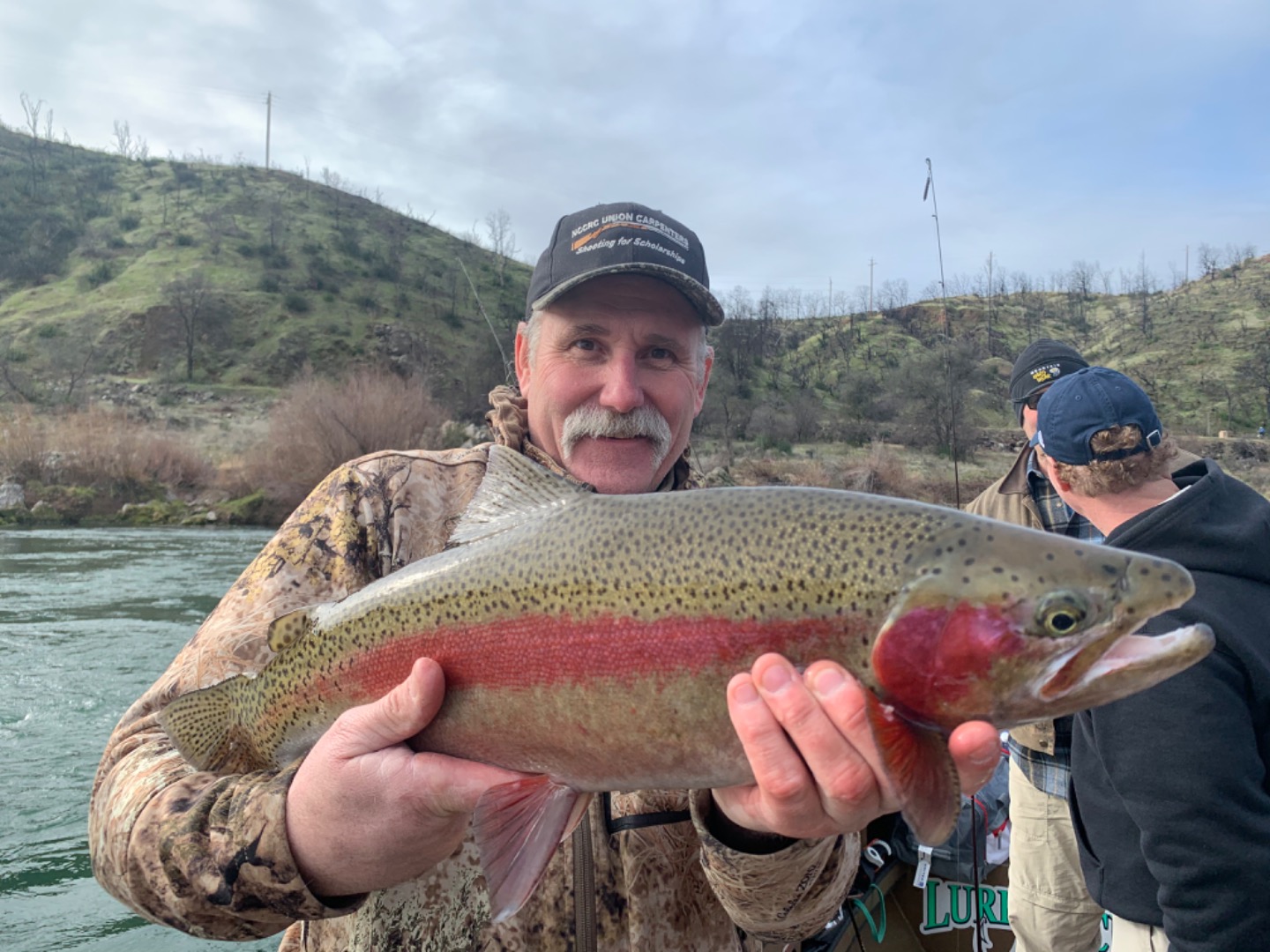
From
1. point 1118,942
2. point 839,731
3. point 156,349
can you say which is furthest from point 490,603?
point 156,349

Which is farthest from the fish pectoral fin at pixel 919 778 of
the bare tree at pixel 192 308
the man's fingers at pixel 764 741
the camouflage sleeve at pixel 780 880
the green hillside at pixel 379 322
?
the bare tree at pixel 192 308

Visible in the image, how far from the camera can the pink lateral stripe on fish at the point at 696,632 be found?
5.34 ft

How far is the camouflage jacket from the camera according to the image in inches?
76.2

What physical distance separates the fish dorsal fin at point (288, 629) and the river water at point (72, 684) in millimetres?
5888

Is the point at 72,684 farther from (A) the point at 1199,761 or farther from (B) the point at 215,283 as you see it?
(B) the point at 215,283

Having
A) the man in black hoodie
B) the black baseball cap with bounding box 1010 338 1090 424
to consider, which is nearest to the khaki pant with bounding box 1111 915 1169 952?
the man in black hoodie

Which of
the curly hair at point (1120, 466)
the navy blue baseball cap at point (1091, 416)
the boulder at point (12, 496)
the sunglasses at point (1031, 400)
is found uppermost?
the boulder at point (12, 496)

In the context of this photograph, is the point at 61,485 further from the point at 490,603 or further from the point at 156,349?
the point at 156,349

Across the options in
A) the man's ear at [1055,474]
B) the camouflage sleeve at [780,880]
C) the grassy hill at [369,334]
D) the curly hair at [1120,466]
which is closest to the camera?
the camouflage sleeve at [780,880]

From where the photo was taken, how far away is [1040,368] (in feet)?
19.7

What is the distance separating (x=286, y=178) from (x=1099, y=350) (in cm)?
9804

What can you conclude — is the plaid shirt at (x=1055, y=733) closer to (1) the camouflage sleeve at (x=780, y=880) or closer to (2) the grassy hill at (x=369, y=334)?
(1) the camouflage sleeve at (x=780, y=880)

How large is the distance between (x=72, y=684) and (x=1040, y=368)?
1284 cm

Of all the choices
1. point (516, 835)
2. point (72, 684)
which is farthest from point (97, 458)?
point (516, 835)
